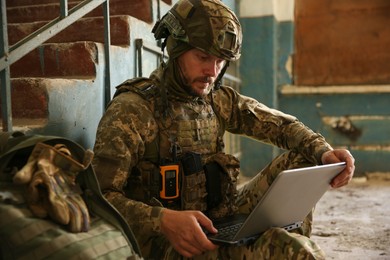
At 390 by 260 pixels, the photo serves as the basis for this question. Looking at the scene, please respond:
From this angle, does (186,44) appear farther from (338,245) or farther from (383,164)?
(383,164)

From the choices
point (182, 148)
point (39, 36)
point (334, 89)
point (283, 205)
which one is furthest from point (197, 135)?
point (334, 89)

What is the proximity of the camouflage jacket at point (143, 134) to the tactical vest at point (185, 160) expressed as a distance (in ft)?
0.08

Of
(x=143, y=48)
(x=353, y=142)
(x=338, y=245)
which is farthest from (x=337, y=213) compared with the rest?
(x=143, y=48)

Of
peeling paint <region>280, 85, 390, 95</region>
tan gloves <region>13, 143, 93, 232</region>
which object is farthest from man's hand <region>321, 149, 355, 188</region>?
A: peeling paint <region>280, 85, 390, 95</region>

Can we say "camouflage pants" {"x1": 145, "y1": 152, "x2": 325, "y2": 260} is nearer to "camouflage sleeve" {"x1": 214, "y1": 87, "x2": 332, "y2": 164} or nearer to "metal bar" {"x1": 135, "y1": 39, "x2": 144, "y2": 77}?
"camouflage sleeve" {"x1": 214, "y1": 87, "x2": 332, "y2": 164}

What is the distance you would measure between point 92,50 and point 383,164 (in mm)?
3278

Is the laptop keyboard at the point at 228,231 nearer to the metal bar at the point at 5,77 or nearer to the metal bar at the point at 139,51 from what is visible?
the metal bar at the point at 5,77

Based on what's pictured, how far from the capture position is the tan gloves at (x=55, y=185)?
88 cm

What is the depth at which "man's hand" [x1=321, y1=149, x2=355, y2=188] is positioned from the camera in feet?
4.97

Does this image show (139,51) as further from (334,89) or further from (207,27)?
(334,89)

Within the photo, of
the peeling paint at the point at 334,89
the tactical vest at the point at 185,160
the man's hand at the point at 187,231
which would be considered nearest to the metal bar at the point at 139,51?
the tactical vest at the point at 185,160

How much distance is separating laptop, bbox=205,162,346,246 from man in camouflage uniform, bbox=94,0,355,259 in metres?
0.04

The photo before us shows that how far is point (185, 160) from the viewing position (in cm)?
148

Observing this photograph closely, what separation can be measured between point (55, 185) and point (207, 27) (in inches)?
32.2
